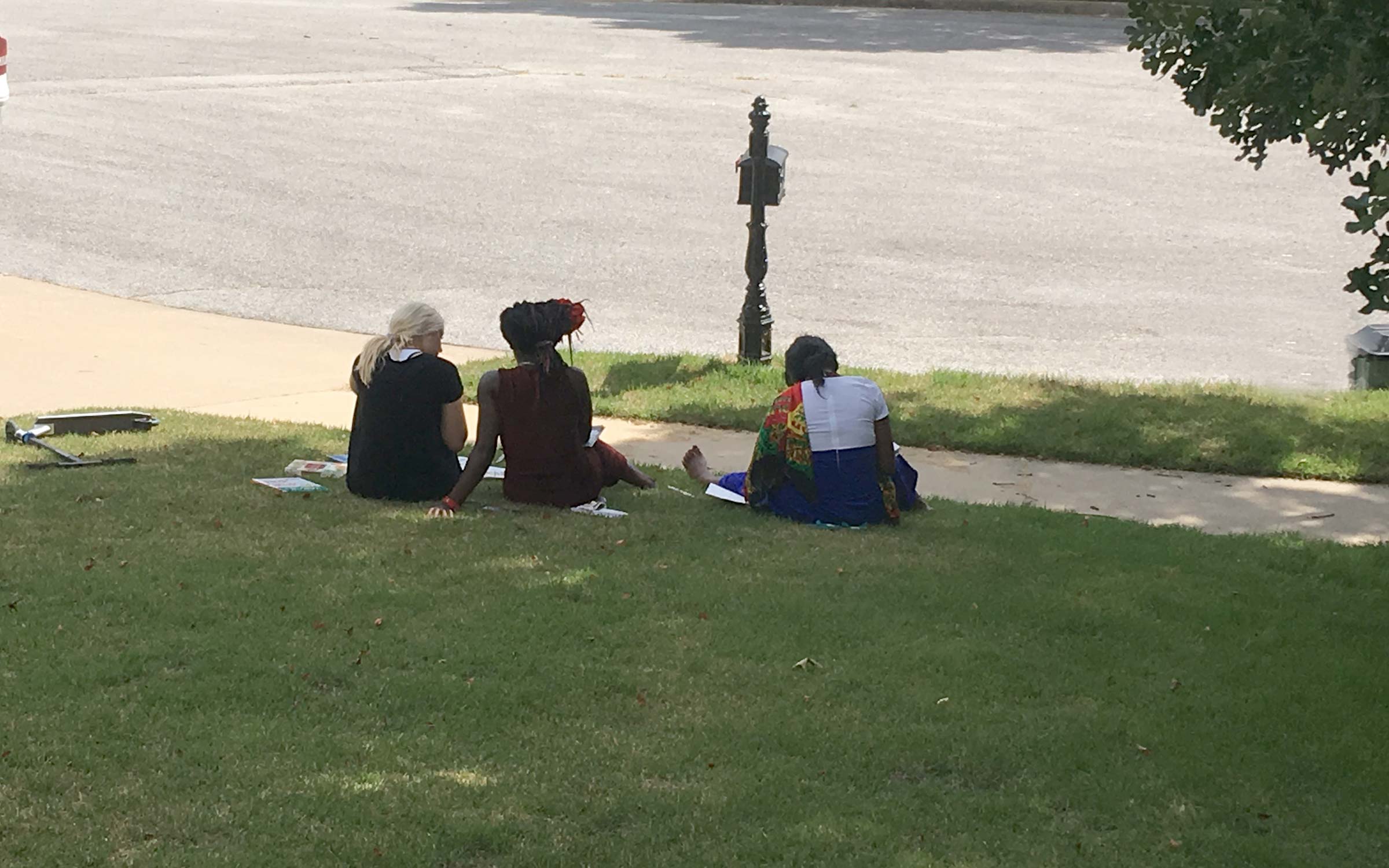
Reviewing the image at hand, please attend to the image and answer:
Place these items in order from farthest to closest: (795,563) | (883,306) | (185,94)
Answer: (185,94) → (883,306) → (795,563)

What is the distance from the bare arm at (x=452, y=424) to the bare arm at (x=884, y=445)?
6.14ft

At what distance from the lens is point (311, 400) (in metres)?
10.8

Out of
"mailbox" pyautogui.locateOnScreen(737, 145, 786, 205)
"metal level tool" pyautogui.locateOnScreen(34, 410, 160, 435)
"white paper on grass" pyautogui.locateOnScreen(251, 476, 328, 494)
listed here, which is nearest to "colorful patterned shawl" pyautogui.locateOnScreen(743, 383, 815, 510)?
"white paper on grass" pyautogui.locateOnScreen(251, 476, 328, 494)

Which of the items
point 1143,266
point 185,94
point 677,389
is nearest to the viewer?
point 677,389

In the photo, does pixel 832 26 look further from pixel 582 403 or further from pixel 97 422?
pixel 582 403

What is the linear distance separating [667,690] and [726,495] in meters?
2.58

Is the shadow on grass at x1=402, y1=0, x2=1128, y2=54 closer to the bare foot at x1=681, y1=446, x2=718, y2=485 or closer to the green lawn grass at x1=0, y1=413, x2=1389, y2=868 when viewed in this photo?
the bare foot at x1=681, y1=446, x2=718, y2=485

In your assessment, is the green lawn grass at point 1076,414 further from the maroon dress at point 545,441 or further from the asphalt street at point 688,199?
the maroon dress at point 545,441

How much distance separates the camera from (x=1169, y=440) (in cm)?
960

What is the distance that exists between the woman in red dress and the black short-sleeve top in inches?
6.9

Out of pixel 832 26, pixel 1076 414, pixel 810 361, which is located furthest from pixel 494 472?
pixel 832 26

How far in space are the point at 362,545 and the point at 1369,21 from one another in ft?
13.9

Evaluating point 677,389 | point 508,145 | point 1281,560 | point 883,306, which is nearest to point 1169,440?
point 1281,560

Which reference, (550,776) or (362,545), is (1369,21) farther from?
(362,545)
